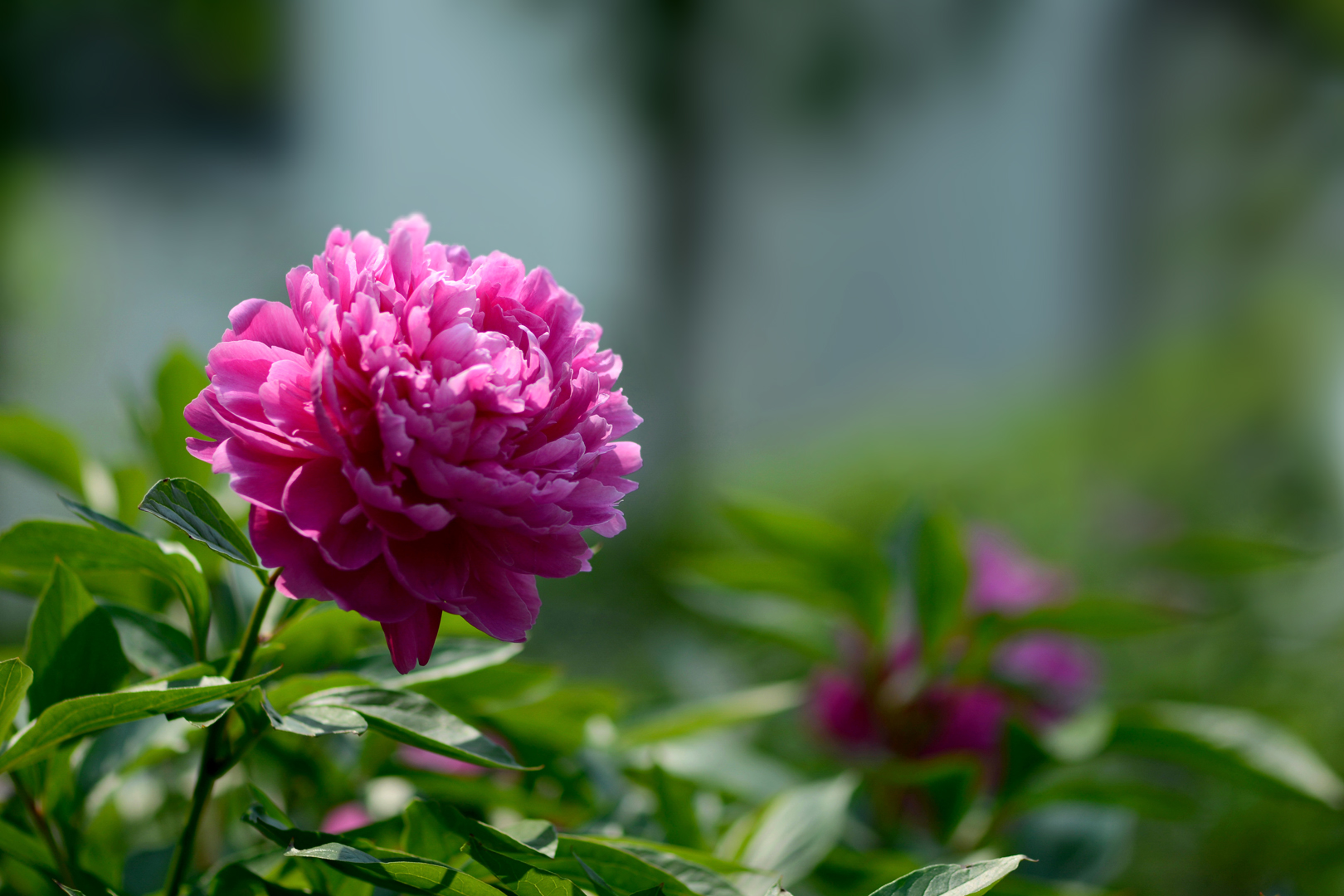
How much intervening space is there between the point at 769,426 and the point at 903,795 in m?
3.66

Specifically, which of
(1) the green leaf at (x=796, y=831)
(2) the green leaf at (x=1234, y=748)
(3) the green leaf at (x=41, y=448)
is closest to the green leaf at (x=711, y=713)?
(1) the green leaf at (x=796, y=831)

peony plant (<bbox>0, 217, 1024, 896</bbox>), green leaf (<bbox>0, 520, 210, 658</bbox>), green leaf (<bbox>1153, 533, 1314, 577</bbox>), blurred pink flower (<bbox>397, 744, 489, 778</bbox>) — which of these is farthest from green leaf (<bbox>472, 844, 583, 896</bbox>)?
green leaf (<bbox>1153, 533, 1314, 577</bbox>)

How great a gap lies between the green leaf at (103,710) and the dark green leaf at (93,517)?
0.05m

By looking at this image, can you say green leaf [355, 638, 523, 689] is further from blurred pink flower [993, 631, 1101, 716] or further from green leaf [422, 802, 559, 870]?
blurred pink flower [993, 631, 1101, 716]

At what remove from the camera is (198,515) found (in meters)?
0.24

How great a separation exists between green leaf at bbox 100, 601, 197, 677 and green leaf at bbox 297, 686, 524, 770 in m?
0.07

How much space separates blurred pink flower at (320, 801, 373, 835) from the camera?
0.43 meters

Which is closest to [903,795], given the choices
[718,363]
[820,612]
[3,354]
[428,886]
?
[820,612]

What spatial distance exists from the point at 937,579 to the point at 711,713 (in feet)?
0.49

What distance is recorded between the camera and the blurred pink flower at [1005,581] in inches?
27.5

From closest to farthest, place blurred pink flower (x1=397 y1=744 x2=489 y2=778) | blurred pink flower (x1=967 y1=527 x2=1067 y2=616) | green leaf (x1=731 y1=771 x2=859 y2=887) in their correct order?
green leaf (x1=731 y1=771 x2=859 y2=887) < blurred pink flower (x1=397 y1=744 x2=489 y2=778) < blurred pink flower (x1=967 y1=527 x2=1067 y2=616)

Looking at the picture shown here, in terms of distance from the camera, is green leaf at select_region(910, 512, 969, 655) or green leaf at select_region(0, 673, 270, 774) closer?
green leaf at select_region(0, 673, 270, 774)

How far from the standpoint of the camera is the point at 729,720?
0.46m

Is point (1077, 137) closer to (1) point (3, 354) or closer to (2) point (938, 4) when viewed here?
(2) point (938, 4)
